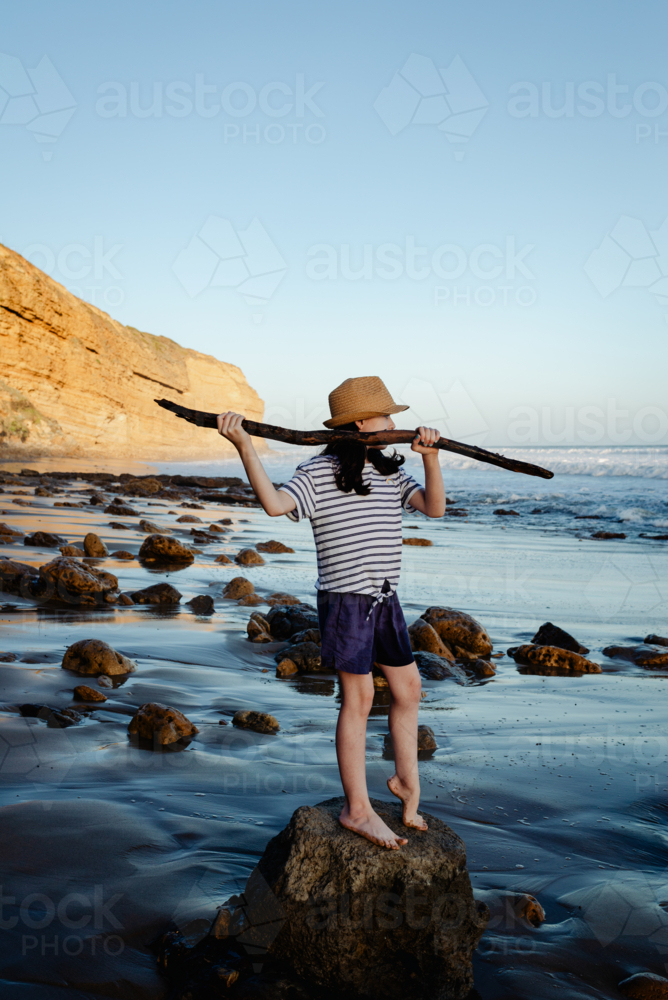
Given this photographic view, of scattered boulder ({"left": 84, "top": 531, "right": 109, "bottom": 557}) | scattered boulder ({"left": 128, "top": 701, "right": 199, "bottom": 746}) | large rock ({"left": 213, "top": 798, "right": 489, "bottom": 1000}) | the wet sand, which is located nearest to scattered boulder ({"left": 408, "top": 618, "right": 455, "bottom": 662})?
the wet sand

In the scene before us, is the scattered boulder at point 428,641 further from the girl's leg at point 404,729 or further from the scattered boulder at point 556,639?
the girl's leg at point 404,729

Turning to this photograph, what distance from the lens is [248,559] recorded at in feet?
31.7

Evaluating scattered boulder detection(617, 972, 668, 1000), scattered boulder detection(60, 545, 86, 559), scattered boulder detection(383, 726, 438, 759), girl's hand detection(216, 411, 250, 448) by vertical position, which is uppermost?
girl's hand detection(216, 411, 250, 448)

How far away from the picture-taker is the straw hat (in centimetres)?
279

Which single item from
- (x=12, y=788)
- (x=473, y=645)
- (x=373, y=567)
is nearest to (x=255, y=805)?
(x=12, y=788)

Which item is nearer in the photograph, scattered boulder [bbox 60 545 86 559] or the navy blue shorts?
the navy blue shorts

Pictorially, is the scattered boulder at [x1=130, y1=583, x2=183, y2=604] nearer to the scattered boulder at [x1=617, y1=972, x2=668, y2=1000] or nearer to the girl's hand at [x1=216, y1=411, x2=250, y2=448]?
the girl's hand at [x1=216, y1=411, x2=250, y2=448]

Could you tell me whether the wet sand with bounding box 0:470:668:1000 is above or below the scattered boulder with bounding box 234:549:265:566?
below

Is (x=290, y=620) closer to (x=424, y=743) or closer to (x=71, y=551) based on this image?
(x=424, y=743)

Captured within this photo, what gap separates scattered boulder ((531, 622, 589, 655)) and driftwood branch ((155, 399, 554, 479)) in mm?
3641

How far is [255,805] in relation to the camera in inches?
116

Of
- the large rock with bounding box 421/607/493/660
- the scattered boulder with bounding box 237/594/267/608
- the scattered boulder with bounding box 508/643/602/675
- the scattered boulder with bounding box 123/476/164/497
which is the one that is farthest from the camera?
the scattered boulder with bounding box 123/476/164/497

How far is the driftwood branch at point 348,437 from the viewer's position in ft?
8.43

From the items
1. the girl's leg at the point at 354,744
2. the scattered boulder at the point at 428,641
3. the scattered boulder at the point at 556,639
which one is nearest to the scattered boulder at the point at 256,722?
the girl's leg at the point at 354,744
